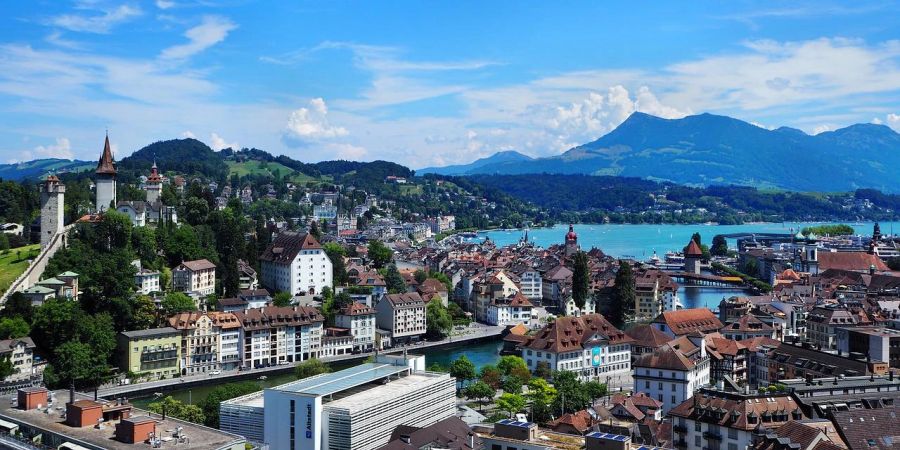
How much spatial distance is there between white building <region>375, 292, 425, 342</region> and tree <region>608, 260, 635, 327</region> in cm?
1124

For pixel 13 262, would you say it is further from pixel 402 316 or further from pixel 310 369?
pixel 402 316

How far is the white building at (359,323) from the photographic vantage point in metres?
39.7

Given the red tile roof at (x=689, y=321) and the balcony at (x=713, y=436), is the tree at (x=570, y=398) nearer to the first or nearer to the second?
the balcony at (x=713, y=436)

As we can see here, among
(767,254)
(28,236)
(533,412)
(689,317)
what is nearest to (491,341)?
(689,317)

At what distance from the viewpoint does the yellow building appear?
107ft

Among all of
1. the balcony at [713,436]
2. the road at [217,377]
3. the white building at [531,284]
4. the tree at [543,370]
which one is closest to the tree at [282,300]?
the road at [217,377]

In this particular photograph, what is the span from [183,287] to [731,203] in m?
171

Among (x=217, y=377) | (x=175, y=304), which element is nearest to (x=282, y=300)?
(x=175, y=304)

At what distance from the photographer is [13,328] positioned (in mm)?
31516

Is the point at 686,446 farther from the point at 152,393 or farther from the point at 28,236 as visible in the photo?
the point at 28,236

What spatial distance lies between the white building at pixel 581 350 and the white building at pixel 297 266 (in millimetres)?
15868

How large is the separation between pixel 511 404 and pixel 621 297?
2280cm

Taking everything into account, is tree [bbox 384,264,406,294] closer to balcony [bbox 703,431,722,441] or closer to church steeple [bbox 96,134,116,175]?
church steeple [bbox 96,134,116,175]

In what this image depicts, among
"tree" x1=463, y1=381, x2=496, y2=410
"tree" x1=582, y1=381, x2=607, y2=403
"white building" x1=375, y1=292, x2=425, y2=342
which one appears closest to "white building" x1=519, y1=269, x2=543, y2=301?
"white building" x1=375, y1=292, x2=425, y2=342
